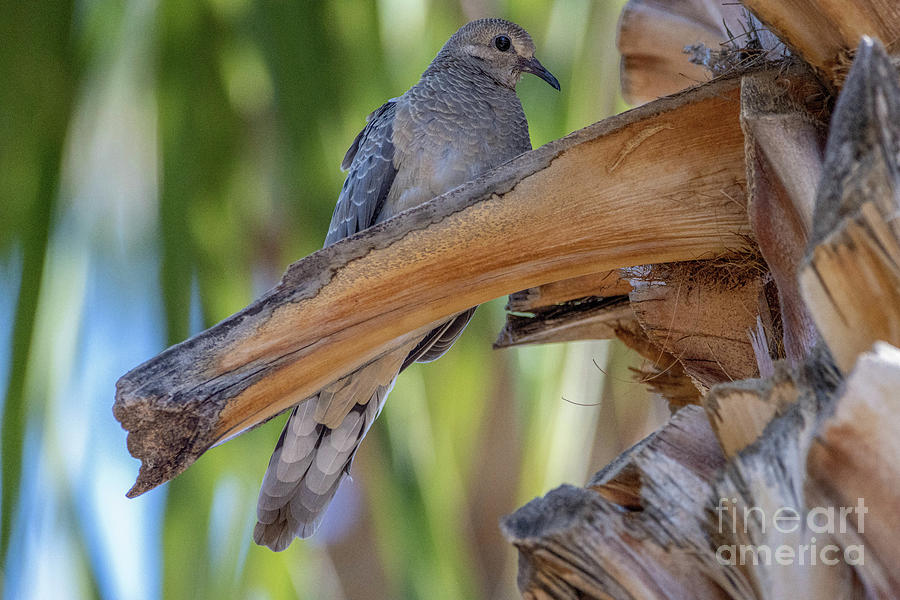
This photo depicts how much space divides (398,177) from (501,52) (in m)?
0.81

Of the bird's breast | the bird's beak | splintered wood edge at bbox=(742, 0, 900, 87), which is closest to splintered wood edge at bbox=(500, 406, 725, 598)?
splintered wood edge at bbox=(742, 0, 900, 87)

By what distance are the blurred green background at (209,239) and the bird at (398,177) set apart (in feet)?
0.41

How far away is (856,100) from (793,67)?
628 mm

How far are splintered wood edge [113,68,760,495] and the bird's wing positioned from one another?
3.70ft

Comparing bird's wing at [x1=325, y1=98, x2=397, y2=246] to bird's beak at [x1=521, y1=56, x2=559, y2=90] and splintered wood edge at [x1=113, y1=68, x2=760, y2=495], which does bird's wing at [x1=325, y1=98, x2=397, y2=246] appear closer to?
bird's beak at [x1=521, y1=56, x2=559, y2=90]

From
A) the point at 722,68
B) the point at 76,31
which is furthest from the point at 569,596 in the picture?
the point at 76,31

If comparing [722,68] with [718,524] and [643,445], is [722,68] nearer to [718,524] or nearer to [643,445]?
[643,445]

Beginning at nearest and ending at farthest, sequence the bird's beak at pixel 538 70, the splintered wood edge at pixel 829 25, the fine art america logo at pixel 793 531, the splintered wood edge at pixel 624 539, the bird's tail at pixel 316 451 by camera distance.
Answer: the fine art america logo at pixel 793 531 → the splintered wood edge at pixel 624 539 → the splintered wood edge at pixel 829 25 → the bird's tail at pixel 316 451 → the bird's beak at pixel 538 70

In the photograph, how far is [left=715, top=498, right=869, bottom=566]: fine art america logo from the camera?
0.88 meters

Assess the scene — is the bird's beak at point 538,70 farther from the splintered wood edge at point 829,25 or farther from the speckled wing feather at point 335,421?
the splintered wood edge at point 829,25

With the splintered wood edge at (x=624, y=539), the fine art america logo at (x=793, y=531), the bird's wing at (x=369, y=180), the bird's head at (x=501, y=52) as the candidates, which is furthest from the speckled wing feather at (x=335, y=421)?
the fine art america logo at (x=793, y=531)

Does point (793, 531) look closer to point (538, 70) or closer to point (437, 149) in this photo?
point (437, 149)

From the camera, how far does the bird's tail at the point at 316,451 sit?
2.18 m

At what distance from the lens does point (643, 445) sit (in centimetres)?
119
